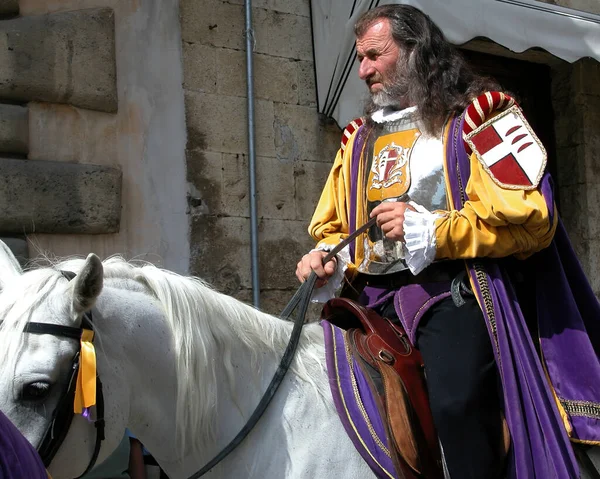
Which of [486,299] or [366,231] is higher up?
[366,231]

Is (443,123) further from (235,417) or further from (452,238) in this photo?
(235,417)

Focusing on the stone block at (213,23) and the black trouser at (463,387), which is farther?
the stone block at (213,23)

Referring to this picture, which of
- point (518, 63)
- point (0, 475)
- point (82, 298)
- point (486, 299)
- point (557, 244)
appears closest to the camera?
point (0, 475)

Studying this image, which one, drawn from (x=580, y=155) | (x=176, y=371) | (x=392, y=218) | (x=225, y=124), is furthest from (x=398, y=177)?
(x=580, y=155)

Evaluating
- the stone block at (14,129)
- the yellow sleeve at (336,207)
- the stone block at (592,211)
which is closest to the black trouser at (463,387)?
the yellow sleeve at (336,207)

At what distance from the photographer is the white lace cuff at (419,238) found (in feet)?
7.03

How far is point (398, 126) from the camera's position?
8.40 feet

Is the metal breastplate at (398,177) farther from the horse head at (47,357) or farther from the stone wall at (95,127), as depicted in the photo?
the stone wall at (95,127)

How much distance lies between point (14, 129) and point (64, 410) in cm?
251

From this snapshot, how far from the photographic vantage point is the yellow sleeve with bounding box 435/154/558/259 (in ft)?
6.95

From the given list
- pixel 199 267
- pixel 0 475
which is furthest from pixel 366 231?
pixel 199 267

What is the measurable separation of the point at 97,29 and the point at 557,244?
284 cm

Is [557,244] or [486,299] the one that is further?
[557,244]

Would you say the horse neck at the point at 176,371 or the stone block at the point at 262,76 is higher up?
the stone block at the point at 262,76
